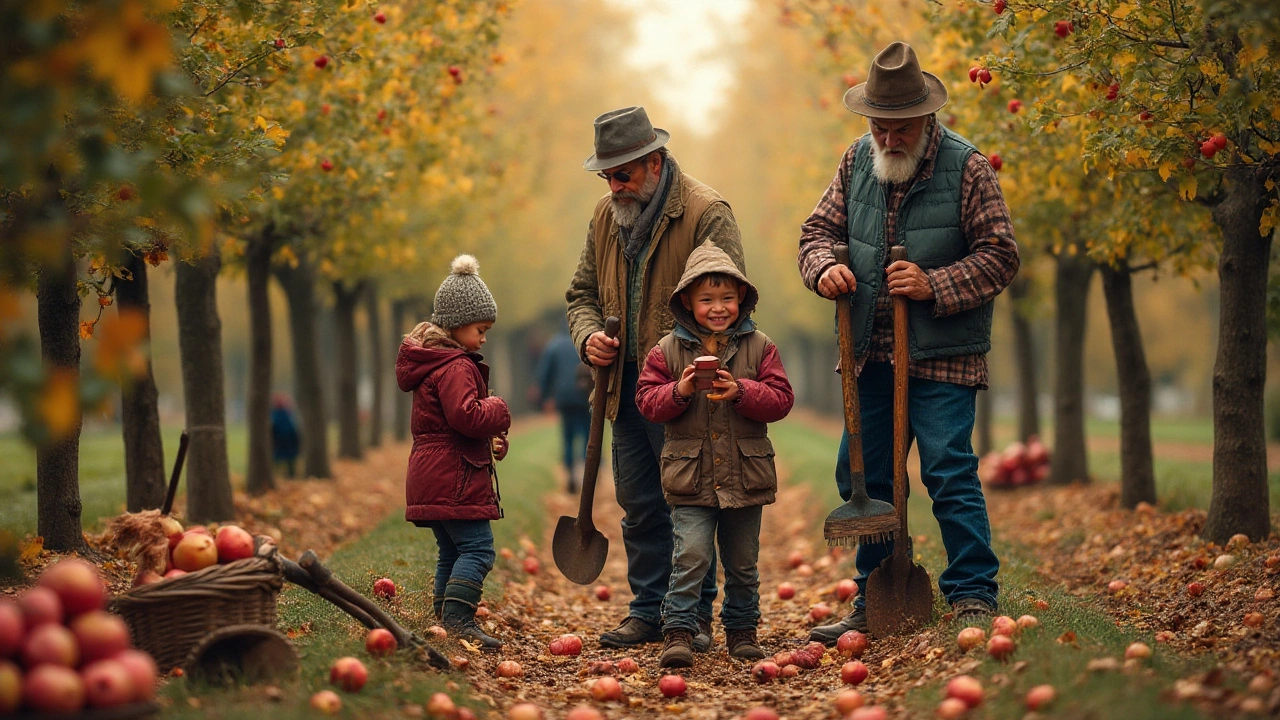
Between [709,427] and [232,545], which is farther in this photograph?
[709,427]

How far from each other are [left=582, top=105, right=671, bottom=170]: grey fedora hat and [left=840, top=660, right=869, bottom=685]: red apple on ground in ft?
8.53

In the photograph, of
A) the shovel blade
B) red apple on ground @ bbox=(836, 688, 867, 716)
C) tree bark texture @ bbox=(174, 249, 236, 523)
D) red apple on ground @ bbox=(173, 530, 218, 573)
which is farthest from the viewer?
tree bark texture @ bbox=(174, 249, 236, 523)

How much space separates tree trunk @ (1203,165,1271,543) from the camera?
7.67m

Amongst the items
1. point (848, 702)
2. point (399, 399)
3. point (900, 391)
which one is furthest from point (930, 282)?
point (399, 399)

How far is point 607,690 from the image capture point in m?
5.26

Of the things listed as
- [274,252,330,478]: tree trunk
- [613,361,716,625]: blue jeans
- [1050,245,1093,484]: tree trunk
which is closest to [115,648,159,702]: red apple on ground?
[613,361,716,625]: blue jeans

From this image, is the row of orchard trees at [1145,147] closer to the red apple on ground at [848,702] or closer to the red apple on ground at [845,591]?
the red apple on ground at [845,591]

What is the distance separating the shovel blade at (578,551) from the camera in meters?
6.58

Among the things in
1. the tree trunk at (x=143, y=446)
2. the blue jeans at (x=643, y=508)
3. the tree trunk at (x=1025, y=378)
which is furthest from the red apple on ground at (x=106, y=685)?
the tree trunk at (x=1025, y=378)

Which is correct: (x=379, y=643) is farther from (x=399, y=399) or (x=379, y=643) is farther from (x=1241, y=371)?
(x=399, y=399)

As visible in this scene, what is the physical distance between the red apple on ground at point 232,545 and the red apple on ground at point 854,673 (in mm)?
2581

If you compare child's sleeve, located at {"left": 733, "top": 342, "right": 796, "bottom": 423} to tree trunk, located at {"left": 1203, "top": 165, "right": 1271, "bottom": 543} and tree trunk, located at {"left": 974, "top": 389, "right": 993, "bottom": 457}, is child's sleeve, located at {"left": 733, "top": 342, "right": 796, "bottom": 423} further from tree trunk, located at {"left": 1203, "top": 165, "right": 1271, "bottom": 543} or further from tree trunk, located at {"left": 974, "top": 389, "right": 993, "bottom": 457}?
tree trunk, located at {"left": 974, "top": 389, "right": 993, "bottom": 457}

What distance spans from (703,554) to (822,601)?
2.36m

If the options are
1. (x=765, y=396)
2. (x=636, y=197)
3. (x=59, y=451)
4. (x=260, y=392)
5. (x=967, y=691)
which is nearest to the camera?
(x=967, y=691)
